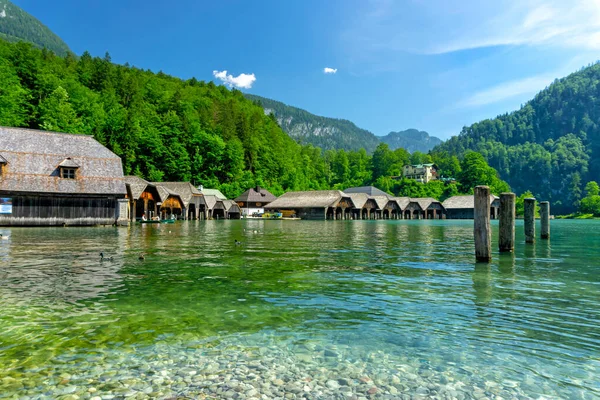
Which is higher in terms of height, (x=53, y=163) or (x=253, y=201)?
(x=53, y=163)

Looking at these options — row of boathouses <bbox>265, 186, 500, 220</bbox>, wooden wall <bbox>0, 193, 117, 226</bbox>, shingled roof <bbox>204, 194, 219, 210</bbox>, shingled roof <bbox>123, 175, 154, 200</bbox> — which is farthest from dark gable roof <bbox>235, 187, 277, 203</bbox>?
wooden wall <bbox>0, 193, 117, 226</bbox>

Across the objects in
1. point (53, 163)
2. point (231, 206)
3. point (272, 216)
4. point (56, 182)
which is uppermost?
point (53, 163)

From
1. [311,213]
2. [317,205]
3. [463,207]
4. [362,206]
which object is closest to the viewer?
[317,205]

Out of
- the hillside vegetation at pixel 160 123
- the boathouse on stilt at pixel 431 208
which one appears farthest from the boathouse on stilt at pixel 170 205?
the boathouse on stilt at pixel 431 208

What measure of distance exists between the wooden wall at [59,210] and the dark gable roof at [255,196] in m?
65.1

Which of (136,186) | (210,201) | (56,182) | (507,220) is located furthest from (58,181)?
(210,201)

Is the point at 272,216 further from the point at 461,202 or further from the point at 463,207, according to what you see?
the point at 461,202

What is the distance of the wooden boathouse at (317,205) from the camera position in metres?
92.6

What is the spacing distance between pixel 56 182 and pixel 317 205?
196 feet

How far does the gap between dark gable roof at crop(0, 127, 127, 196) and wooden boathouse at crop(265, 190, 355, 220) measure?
55.1 metres

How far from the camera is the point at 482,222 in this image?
16766 mm

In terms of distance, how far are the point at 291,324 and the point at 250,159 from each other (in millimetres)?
126276

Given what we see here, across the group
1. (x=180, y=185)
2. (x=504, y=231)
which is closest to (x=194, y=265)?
Result: (x=504, y=231)

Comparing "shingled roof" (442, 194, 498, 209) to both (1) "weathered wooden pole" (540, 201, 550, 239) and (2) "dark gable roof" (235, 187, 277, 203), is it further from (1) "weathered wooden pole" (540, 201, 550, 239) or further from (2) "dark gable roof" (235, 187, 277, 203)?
(1) "weathered wooden pole" (540, 201, 550, 239)
